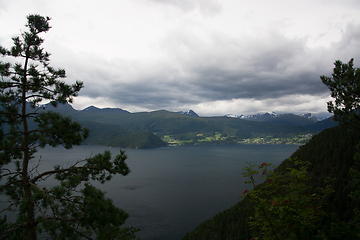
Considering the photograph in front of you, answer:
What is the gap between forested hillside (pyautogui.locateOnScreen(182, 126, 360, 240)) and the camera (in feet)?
117

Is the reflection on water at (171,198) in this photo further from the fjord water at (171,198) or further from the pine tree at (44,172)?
the pine tree at (44,172)

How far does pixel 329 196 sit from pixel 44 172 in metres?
50.2

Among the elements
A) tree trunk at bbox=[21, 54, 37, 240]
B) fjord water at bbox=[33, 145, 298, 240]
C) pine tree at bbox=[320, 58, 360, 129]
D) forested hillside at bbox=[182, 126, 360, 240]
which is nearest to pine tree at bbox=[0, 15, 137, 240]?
tree trunk at bbox=[21, 54, 37, 240]

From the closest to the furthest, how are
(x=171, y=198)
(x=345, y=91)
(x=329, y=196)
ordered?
(x=345, y=91)
(x=329, y=196)
(x=171, y=198)

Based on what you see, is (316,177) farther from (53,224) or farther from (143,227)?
(53,224)

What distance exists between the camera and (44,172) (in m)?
7.83

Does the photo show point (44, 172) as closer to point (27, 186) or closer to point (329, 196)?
point (27, 186)

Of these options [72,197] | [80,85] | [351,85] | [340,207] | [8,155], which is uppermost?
[351,85]

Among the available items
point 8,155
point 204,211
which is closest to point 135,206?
point 204,211

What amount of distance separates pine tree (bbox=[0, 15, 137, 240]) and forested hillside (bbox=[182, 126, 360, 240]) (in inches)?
1183

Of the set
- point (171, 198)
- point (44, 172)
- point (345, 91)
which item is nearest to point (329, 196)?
point (345, 91)

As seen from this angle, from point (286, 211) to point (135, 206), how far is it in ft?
200

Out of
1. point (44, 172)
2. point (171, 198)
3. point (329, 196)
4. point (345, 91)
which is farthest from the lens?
point (171, 198)

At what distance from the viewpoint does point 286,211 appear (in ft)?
21.7
